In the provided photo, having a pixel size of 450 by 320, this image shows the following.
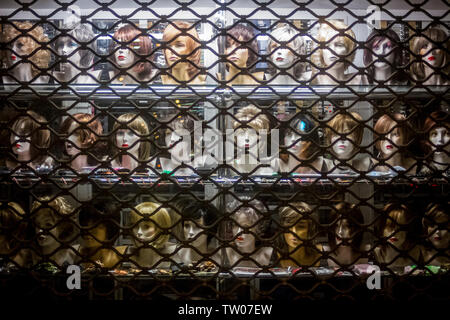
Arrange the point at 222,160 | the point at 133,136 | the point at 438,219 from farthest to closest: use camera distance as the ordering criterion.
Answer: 1. the point at 133,136
2. the point at 438,219
3. the point at 222,160

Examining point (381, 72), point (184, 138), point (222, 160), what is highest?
point (381, 72)

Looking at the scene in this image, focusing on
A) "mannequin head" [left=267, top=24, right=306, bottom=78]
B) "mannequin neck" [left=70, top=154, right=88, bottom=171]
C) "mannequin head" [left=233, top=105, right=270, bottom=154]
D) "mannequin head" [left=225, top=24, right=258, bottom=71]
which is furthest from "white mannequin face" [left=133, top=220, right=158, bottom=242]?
Result: "mannequin head" [left=267, top=24, right=306, bottom=78]

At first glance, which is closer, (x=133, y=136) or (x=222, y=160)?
(x=222, y=160)

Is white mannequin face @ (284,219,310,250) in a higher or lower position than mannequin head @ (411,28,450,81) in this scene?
lower

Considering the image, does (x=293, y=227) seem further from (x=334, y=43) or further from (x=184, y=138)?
(x=334, y=43)

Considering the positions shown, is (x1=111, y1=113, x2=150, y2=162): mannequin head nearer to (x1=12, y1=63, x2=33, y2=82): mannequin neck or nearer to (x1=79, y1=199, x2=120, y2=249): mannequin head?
(x1=79, y1=199, x2=120, y2=249): mannequin head

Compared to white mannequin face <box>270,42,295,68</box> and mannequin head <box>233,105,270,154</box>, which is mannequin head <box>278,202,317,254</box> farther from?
white mannequin face <box>270,42,295,68</box>

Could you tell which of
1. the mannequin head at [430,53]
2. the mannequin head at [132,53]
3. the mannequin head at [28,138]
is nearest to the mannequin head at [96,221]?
the mannequin head at [28,138]

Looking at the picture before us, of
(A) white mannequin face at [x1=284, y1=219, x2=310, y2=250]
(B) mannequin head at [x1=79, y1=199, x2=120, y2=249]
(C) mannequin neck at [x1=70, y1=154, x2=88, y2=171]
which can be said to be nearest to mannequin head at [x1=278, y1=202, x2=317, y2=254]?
(A) white mannequin face at [x1=284, y1=219, x2=310, y2=250]

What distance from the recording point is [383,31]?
1418 millimetres

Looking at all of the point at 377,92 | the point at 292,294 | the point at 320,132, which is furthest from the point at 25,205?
the point at 377,92

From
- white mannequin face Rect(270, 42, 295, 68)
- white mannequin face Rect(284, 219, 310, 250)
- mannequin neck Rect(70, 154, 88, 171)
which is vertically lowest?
white mannequin face Rect(284, 219, 310, 250)

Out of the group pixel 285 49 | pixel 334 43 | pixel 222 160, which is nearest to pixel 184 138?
pixel 222 160

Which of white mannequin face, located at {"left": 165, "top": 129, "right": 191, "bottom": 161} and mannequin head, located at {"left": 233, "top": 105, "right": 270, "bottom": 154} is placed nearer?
mannequin head, located at {"left": 233, "top": 105, "right": 270, "bottom": 154}
